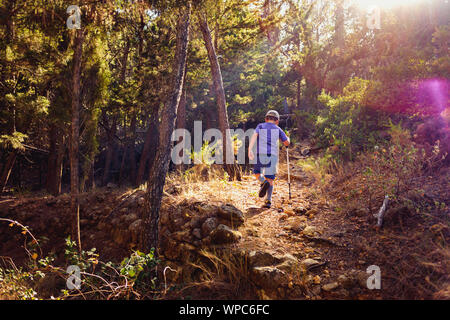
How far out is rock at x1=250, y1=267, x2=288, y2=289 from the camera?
125 inches

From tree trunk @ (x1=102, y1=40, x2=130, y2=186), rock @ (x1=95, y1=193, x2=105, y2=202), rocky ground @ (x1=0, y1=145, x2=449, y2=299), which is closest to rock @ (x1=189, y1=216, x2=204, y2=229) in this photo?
rocky ground @ (x1=0, y1=145, x2=449, y2=299)

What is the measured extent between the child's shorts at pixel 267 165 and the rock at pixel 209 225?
1.45m

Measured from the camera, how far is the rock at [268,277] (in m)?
3.16

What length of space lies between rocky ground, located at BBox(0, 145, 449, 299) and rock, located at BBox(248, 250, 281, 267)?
14 mm

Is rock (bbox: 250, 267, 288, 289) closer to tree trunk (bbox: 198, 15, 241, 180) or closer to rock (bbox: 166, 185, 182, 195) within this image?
rock (bbox: 166, 185, 182, 195)

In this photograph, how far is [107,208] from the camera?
7098 mm

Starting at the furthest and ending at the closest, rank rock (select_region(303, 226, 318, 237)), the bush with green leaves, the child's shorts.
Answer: the bush with green leaves
the child's shorts
rock (select_region(303, 226, 318, 237))

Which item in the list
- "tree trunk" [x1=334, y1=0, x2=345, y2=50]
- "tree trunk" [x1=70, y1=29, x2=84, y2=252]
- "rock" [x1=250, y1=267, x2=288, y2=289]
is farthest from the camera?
"tree trunk" [x1=334, y1=0, x2=345, y2=50]

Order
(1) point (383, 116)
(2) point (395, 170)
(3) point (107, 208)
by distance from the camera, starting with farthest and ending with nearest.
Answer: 1. (1) point (383, 116)
2. (3) point (107, 208)
3. (2) point (395, 170)

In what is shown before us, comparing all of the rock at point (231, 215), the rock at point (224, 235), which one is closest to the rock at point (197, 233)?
the rock at point (224, 235)

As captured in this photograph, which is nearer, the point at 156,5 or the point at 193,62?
the point at 156,5

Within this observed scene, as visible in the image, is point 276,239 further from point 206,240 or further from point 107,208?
point 107,208

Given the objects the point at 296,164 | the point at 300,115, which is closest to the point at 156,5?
the point at 296,164

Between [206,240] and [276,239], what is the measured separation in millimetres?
1241
